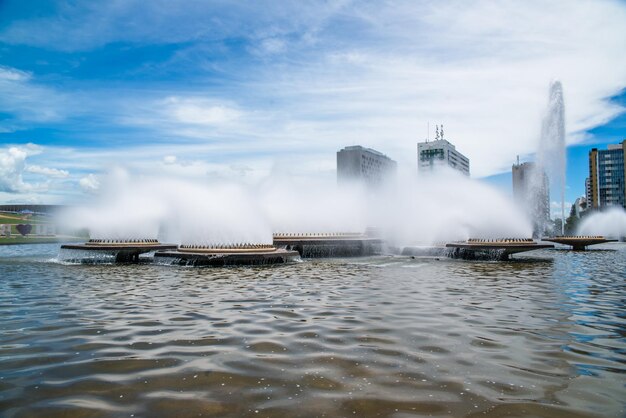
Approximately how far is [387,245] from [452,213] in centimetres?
614

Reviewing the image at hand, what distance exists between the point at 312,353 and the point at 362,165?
131 m

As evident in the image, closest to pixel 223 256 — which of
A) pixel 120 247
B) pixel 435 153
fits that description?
pixel 120 247

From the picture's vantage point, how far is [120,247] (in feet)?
88.3

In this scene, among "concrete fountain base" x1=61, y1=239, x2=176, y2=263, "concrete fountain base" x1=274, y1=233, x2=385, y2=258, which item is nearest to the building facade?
"concrete fountain base" x1=274, y1=233, x2=385, y2=258

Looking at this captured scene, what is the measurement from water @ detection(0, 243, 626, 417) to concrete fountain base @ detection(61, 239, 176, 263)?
43.4 feet

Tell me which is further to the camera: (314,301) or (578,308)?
(314,301)

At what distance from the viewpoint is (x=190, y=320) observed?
31.0ft

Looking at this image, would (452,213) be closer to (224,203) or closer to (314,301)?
(224,203)

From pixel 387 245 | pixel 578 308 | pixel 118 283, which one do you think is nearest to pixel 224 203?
pixel 118 283

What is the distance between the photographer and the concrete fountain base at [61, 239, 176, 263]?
87.3ft

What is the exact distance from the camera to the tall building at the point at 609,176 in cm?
12812

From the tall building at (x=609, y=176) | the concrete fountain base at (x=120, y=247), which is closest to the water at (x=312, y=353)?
the concrete fountain base at (x=120, y=247)

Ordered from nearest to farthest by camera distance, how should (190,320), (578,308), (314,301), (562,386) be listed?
(562,386) < (190,320) < (578,308) < (314,301)

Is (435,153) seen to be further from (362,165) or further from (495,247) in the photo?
(495,247)
